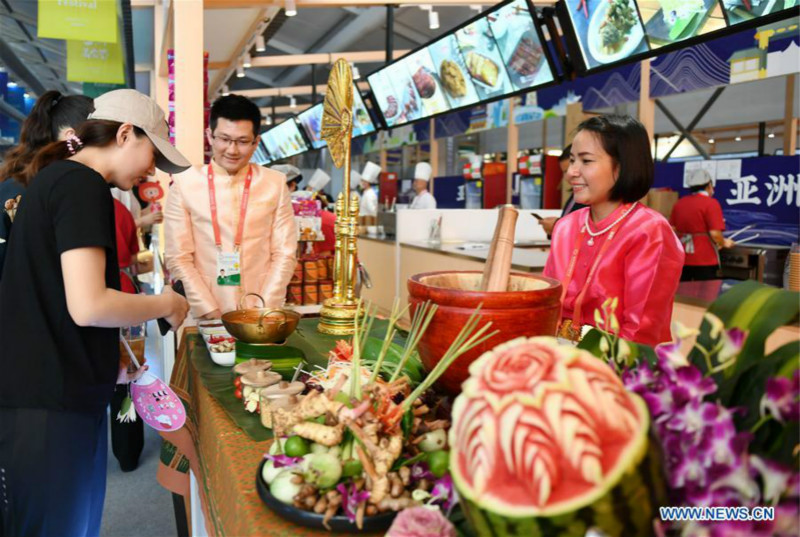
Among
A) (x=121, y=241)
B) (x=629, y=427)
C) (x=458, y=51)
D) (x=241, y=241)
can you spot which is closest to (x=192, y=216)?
(x=241, y=241)

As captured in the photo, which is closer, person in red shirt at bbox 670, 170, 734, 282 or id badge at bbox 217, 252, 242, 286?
id badge at bbox 217, 252, 242, 286

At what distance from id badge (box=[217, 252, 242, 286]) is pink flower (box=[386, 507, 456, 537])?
2075 millimetres

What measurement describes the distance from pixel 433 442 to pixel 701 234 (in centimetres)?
573

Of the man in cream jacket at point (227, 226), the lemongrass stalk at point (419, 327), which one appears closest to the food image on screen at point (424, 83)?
the man in cream jacket at point (227, 226)

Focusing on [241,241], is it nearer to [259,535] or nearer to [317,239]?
[317,239]

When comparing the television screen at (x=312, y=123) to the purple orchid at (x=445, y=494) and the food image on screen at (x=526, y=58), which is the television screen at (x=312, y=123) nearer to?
the food image on screen at (x=526, y=58)

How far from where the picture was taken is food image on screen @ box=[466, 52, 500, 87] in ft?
15.8

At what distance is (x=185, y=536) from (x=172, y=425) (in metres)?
1.09

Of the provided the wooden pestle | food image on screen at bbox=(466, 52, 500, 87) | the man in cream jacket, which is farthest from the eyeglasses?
food image on screen at bbox=(466, 52, 500, 87)

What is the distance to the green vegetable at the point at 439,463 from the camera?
76cm

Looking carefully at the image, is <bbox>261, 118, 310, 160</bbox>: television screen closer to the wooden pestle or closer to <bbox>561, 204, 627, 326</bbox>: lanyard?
Answer: <bbox>561, 204, 627, 326</bbox>: lanyard

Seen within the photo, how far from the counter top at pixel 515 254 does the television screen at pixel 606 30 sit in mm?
1287

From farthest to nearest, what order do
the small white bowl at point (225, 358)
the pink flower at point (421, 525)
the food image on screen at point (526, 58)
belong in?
the food image on screen at point (526, 58)
the small white bowl at point (225, 358)
the pink flower at point (421, 525)

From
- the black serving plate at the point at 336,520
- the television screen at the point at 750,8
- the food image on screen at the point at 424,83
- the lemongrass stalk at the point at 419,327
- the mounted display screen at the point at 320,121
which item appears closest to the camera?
the black serving plate at the point at 336,520
